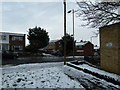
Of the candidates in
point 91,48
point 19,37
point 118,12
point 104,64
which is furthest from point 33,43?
point 118,12

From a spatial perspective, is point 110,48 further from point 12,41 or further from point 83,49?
point 83,49

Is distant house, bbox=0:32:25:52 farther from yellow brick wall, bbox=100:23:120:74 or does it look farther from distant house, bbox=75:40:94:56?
yellow brick wall, bbox=100:23:120:74

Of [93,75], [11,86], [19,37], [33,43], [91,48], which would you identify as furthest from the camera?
[91,48]

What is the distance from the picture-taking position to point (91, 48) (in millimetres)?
51500

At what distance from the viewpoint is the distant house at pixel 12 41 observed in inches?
1570

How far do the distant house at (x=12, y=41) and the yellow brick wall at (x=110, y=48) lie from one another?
32598mm

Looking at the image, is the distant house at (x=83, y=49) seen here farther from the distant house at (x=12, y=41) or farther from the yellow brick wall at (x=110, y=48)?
the yellow brick wall at (x=110, y=48)

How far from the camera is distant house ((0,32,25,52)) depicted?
3988cm

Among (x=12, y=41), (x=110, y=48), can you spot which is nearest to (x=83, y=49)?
(x=12, y=41)

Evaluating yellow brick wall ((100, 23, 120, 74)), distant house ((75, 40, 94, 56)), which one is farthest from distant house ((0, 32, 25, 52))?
yellow brick wall ((100, 23, 120, 74))

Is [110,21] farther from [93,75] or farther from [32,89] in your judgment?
[32,89]

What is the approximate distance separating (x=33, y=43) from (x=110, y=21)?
102ft

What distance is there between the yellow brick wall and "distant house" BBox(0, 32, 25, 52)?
32598mm

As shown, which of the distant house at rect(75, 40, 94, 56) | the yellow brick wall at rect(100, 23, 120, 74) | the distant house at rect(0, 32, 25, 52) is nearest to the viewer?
the yellow brick wall at rect(100, 23, 120, 74)
